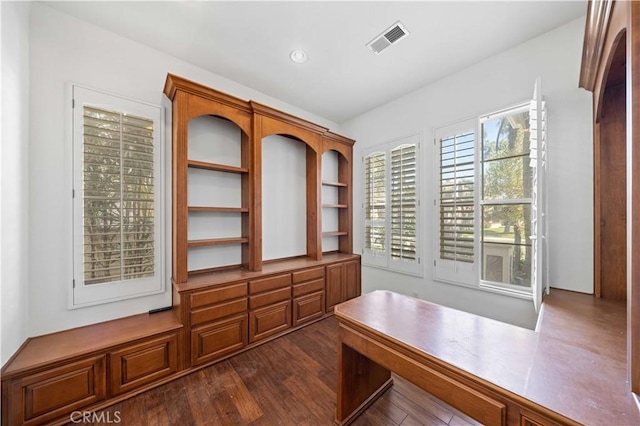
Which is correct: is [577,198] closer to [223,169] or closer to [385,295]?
[385,295]

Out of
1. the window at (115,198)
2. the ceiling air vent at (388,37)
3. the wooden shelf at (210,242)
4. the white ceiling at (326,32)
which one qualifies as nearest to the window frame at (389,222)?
the white ceiling at (326,32)

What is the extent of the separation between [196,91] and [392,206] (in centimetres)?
281

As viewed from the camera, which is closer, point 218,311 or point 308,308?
point 218,311

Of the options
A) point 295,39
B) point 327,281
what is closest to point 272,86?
point 295,39

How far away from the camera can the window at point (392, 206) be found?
3.17 metres

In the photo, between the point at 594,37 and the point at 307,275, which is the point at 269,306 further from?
the point at 594,37

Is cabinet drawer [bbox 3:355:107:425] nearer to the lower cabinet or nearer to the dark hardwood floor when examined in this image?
the dark hardwood floor

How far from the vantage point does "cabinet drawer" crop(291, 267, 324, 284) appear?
2900mm

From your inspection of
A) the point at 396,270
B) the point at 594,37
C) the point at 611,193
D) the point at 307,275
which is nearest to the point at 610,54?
the point at 594,37

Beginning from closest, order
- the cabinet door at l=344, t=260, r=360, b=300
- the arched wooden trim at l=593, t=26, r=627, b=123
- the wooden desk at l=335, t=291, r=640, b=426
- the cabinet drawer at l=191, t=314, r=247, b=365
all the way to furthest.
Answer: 1. the wooden desk at l=335, t=291, r=640, b=426
2. the arched wooden trim at l=593, t=26, r=627, b=123
3. the cabinet drawer at l=191, t=314, r=247, b=365
4. the cabinet door at l=344, t=260, r=360, b=300

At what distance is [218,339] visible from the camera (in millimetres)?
2254

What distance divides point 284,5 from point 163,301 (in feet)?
9.76

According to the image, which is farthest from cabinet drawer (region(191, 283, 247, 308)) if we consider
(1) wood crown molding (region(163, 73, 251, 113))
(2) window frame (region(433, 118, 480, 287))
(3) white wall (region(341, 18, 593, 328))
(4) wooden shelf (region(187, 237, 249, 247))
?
(2) window frame (region(433, 118, 480, 287))

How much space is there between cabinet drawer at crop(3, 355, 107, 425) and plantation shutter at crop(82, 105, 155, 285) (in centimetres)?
70
